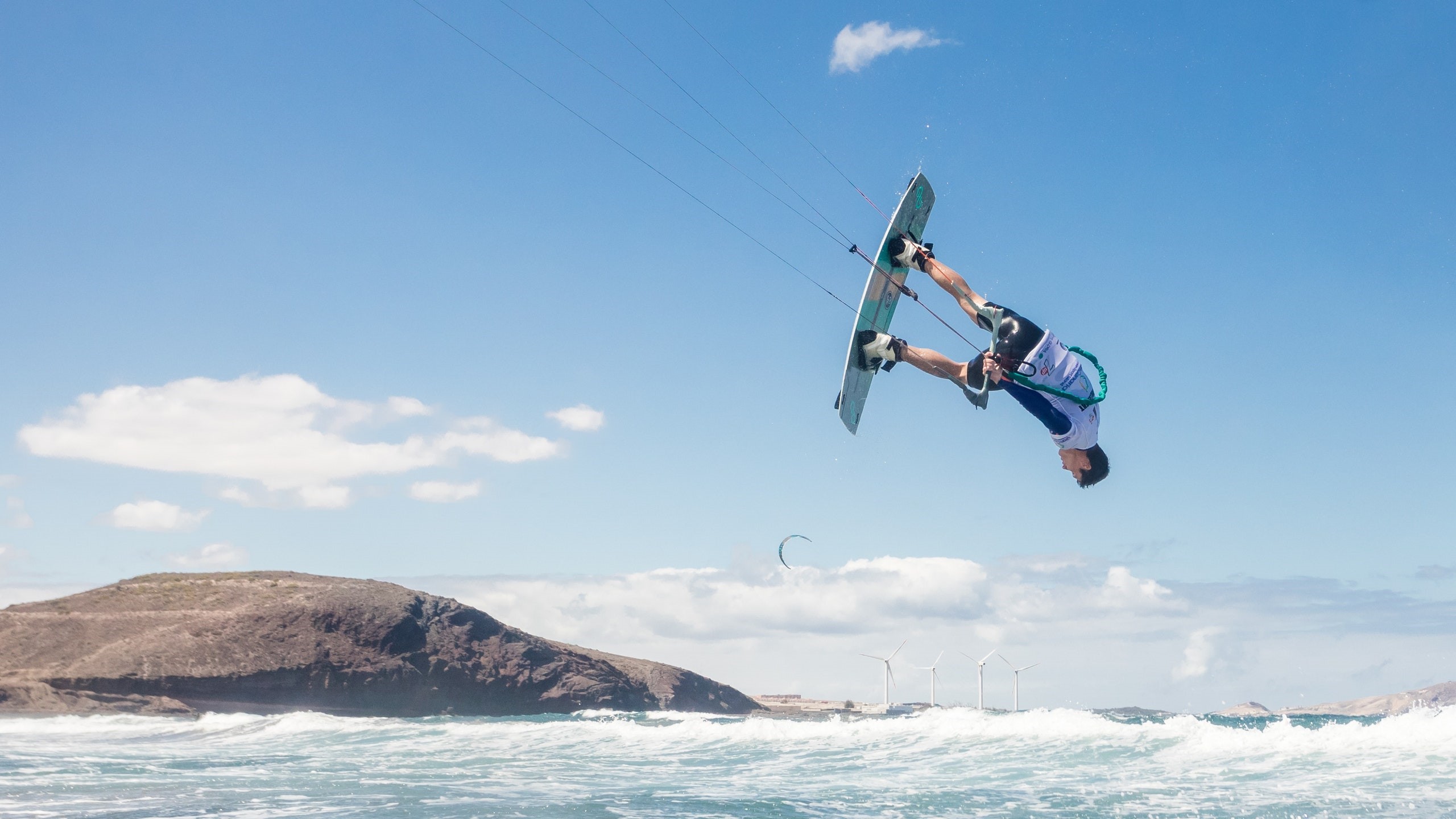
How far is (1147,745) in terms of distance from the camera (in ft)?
57.1

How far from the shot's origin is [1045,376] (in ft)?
28.7

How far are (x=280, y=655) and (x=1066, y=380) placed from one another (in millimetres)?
54717

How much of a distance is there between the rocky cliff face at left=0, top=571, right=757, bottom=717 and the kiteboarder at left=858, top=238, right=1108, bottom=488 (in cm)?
4936

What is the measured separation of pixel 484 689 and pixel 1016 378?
60156 mm

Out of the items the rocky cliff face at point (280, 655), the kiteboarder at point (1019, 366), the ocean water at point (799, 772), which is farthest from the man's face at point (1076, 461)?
the rocky cliff face at point (280, 655)

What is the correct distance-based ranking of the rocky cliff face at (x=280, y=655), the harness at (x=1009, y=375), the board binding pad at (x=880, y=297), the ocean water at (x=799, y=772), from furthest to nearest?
the rocky cliff face at (x=280, y=655) → the board binding pad at (x=880, y=297) → the ocean water at (x=799, y=772) → the harness at (x=1009, y=375)

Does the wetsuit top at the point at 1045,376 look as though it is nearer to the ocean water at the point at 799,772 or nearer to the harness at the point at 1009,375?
the harness at the point at 1009,375

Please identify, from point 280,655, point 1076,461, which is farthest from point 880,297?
point 280,655

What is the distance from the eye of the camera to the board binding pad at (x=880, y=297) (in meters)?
12.3

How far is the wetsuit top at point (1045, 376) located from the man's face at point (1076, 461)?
0.22m

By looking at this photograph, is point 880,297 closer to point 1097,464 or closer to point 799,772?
point 1097,464

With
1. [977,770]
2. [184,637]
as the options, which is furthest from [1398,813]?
[184,637]

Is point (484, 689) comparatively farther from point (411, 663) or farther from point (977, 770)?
point (977, 770)

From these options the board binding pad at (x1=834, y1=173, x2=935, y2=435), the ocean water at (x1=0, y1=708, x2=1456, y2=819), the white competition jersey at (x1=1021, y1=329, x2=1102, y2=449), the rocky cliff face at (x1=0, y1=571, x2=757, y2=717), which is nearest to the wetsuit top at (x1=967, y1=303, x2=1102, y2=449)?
the white competition jersey at (x1=1021, y1=329, x2=1102, y2=449)
